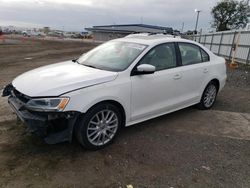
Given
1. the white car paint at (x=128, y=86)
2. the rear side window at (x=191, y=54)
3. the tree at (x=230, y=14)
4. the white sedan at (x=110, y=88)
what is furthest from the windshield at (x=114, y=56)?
the tree at (x=230, y=14)

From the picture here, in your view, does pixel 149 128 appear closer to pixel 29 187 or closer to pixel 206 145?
pixel 206 145

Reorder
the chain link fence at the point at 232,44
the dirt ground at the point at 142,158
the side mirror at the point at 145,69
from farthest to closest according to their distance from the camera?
the chain link fence at the point at 232,44 → the side mirror at the point at 145,69 → the dirt ground at the point at 142,158

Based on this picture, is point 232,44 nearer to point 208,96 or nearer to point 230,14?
point 208,96

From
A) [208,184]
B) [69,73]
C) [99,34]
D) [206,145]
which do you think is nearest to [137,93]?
[69,73]

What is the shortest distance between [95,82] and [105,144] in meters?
0.99

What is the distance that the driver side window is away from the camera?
15.4ft

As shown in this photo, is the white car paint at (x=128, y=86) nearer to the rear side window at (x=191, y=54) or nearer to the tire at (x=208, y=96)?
the rear side window at (x=191, y=54)

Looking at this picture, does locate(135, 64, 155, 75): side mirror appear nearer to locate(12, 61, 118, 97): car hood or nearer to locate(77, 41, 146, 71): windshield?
locate(77, 41, 146, 71): windshield

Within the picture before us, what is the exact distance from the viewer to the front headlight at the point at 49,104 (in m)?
3.53

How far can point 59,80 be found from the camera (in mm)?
3916

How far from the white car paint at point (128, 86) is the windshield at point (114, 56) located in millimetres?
132

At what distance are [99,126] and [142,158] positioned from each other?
2.58 ft

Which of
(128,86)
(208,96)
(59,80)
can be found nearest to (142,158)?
(128,86)

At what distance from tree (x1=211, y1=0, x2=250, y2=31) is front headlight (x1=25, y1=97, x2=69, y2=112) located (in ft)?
162
